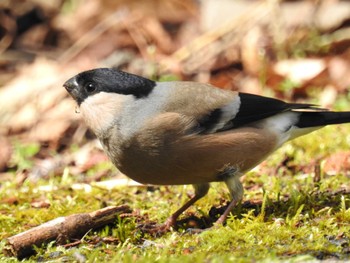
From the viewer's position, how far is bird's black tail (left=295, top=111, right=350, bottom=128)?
5695 millimetres

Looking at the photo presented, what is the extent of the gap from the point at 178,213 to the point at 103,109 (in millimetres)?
996

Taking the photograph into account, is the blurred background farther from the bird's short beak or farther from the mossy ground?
the bird's short beak

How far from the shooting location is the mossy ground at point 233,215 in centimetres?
410

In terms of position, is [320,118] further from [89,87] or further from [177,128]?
[89,87]

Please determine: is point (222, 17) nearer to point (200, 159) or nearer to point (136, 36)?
point (136, 36)

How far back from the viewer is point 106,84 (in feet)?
17.1

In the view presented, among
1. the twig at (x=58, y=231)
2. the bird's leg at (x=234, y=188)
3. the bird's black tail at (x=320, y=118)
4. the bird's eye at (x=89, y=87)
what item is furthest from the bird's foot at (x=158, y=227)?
the bird's black tail at (x=320, y=118)

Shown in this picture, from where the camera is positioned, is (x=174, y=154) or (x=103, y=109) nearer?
(x=174, y=154)

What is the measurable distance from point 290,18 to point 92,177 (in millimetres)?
5350

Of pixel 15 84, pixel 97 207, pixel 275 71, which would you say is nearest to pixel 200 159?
pixel 97 207

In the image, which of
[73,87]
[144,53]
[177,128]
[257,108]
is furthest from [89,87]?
[144,53]

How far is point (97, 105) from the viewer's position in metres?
5.21

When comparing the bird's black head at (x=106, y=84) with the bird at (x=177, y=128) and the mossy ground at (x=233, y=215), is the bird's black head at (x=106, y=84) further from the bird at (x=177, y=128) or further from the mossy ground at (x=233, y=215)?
the mossy ground at (x=233, y=215)

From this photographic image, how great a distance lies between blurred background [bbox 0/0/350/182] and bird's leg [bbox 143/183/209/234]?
7.44 ft
